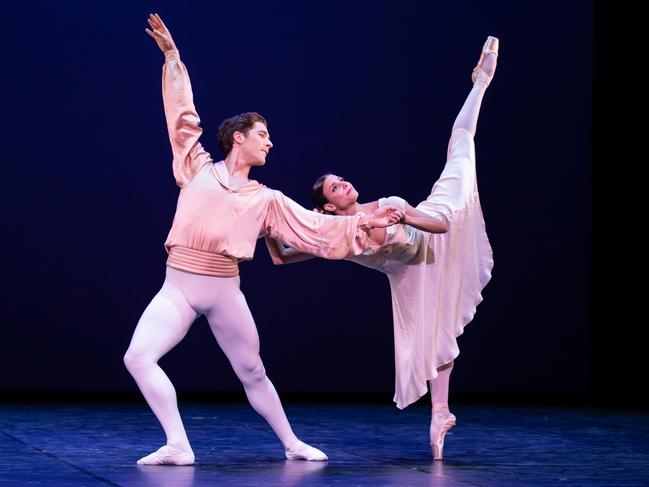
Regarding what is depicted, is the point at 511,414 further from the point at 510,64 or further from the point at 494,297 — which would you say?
the point at 510,64

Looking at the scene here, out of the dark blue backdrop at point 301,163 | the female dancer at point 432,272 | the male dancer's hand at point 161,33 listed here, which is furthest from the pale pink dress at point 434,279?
the dark blue backdrop at point 301,163

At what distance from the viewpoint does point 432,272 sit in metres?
4.41

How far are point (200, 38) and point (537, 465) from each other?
11.5 feet

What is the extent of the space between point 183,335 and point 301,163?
111 inches

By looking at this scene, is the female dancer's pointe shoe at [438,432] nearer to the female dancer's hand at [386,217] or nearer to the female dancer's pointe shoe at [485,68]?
the female dancer's hand at [386,217]

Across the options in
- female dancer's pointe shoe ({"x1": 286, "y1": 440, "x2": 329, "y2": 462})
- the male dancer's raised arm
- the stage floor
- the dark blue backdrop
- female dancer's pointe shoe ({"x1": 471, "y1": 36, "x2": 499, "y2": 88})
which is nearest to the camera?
the stage floor

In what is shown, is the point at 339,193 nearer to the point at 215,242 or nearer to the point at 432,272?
the point at 432,272

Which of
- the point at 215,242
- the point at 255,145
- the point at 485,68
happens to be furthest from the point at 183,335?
the point at 485,68

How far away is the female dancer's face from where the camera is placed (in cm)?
430

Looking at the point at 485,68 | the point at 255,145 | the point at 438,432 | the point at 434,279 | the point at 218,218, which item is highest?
the point at 485,68

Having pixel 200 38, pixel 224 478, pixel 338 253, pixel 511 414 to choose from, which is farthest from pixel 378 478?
pixel 200 38

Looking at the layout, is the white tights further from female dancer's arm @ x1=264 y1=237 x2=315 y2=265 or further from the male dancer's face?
the male dancer's face

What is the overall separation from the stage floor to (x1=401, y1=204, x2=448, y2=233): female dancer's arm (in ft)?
2.82

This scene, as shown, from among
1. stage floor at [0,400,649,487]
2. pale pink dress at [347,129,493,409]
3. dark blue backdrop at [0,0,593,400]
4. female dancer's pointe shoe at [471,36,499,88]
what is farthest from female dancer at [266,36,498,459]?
dark blue backdrop at [0,0,593,400]
